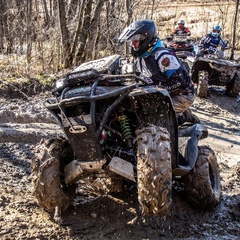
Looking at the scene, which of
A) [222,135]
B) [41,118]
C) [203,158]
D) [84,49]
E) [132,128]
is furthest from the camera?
[84,49]

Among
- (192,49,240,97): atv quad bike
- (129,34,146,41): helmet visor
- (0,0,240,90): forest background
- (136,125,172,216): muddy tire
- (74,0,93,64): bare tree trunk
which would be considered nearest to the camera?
(136,125,172,216): muddy tire

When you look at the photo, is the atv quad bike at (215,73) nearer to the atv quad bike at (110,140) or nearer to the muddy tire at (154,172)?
the atv quad bike at (110,140)

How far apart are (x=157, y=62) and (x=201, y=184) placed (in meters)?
1.46

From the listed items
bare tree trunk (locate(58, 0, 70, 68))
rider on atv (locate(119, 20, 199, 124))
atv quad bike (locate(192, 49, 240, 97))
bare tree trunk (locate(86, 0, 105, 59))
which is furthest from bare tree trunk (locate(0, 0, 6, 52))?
rider on atv (locate(119, 20, 199, 124))

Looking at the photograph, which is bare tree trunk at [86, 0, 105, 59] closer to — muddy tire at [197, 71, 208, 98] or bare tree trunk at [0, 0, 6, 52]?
bare tree trunk at [0, 0, 6, 52]

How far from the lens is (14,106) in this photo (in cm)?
809

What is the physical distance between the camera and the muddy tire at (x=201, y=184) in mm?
4297

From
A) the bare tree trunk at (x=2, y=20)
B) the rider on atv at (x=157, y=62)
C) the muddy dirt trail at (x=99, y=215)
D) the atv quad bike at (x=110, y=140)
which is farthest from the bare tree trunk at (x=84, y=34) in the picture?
the atv quad bike at (x=110, y=140)

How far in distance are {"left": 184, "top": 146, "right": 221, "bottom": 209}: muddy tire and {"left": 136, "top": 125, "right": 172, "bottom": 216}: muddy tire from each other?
956 mm

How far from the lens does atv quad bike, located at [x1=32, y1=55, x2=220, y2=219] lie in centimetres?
338

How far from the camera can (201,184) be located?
431cm

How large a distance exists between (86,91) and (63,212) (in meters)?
1.36

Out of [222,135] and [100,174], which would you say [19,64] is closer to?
[222,135]

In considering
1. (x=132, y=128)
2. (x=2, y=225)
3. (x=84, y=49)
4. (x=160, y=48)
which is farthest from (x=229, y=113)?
(x=2, y=225)
